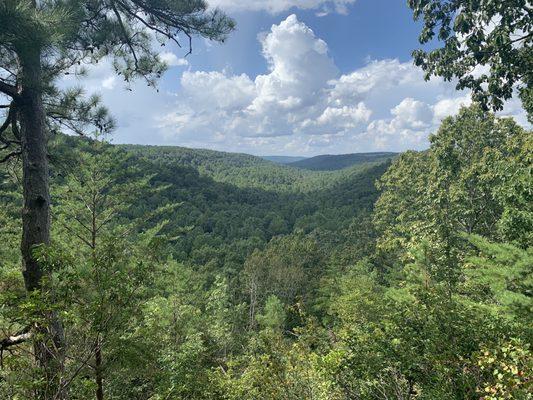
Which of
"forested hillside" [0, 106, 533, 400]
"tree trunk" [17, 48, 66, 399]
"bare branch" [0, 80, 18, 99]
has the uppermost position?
"bare branch" [0, 80, 18, 99]

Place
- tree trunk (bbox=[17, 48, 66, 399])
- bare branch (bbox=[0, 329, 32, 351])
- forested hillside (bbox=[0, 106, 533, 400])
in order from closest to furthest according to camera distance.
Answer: forested hillside (bbox=[0, 106, 533, 400]) < bare branch (bbox=[0, 329, 32, 351]) < tree trunk (bbox=[17, 48, 66, 399])

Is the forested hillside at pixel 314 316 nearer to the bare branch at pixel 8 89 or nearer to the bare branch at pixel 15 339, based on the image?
the bare branch at pixel 15 339

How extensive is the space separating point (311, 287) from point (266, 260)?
25.7 feet

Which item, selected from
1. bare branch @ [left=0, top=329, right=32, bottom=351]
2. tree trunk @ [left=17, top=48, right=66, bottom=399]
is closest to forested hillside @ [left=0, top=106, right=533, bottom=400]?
bare branch @ [left=0, top=329, right=32, bottom=351]

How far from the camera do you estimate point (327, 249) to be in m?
67.7

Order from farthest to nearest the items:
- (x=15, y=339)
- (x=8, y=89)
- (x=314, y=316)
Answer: (x=314, y=316) → (x=8, y=89) → (x=15, y=339)

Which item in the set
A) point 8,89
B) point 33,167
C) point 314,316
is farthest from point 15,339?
point 314,316

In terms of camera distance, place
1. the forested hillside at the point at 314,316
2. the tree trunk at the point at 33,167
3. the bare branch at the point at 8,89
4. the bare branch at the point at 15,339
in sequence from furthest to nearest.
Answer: the bare branch at the point at 8,89 → the tree trunk at the point at 33,167 → the bare branch at the point at 15,339 → the forested hillside at the point at 314,316

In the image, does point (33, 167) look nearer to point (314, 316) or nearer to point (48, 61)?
point (48, 61)

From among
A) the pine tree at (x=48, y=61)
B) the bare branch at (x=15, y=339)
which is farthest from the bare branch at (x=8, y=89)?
the bare branch at (x=15, y=339)

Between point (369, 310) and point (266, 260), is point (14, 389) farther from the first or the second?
point (266, 260)

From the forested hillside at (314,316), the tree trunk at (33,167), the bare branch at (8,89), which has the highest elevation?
the bare branch at (8,89)

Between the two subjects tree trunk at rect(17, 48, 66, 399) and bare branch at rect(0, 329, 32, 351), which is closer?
bare branch at rect(0, 329, 32, 351)

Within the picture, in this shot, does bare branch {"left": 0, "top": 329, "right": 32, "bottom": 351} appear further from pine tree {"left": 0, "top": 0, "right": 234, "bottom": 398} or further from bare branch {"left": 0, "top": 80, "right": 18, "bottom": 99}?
bare branch {"left": 0, "top": 80, "right": 18, "bottom": 99}
